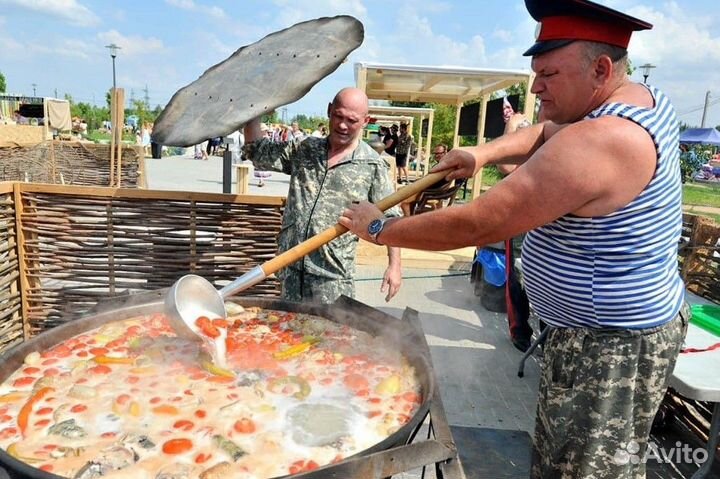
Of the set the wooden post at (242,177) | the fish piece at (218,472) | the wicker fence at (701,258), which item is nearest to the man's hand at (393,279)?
the fish piece at (218,472)

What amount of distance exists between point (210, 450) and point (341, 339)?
987mm

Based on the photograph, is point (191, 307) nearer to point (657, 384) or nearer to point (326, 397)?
point (326, 397)

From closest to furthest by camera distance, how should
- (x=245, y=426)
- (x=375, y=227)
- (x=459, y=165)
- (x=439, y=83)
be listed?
1. (x=245, y=426)
2. (x=375, y=227)
3. (x=459, y=165)
4. (x=439, y=83)

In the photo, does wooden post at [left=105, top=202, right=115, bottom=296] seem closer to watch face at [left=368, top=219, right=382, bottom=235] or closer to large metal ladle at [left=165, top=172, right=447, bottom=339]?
large metal ladle at [left=165, top=172, right=447, bottom=339]

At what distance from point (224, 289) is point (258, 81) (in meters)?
1.28

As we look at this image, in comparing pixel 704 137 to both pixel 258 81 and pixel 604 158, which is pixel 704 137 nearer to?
pixel 258 81

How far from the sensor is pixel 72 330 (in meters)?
2.38

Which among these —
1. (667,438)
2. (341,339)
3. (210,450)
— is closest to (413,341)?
(341,339)

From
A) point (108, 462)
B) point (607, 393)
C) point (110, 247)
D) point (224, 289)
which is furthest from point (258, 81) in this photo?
point (607, 393)

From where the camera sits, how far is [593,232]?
5.22 feet

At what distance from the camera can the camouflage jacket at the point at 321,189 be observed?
3.08 m

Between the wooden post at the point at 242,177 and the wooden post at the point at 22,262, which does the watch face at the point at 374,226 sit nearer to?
the wooden post at the point at 22,262

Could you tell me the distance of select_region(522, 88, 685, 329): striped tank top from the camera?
5.10 feet

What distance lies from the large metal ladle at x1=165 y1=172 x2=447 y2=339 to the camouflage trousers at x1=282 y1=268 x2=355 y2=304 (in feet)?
2.73
